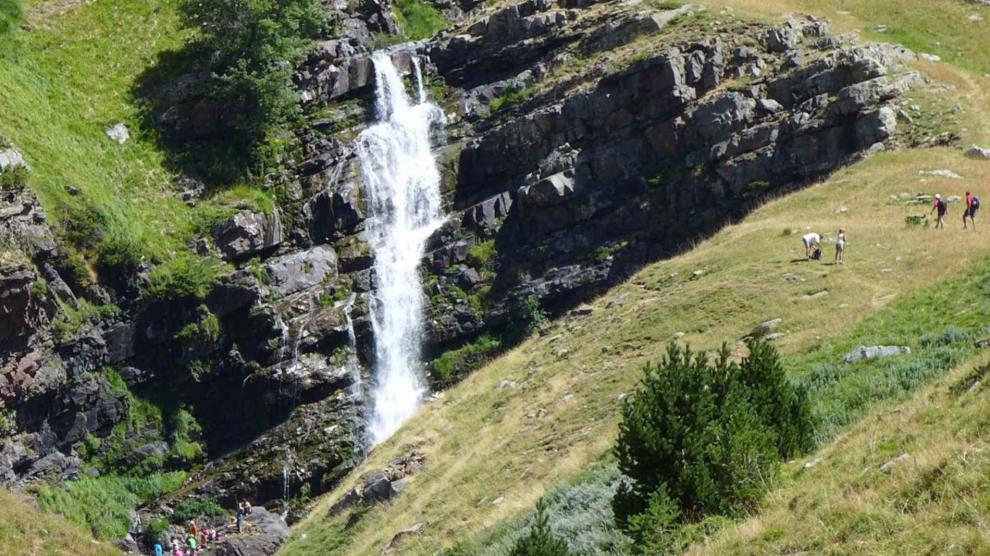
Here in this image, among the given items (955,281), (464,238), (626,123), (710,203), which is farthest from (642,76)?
(955,281)

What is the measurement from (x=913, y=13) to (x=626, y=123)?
23.4 m

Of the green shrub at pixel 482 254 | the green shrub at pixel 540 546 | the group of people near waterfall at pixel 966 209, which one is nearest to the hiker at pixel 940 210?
the group of people near waterfall at pixel 966 209

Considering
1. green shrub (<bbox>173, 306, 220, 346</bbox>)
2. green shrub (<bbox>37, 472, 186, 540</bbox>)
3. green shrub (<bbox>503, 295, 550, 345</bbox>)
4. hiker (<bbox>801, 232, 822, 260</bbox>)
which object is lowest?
green shrub (<bbox>37, 472, 186, 540</bbox>)

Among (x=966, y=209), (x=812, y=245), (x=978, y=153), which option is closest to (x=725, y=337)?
(x=812, y=245)

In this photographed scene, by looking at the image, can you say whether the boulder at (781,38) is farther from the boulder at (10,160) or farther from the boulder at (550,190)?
the boulder at (10,160)

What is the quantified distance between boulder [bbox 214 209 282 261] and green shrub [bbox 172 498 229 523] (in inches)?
511

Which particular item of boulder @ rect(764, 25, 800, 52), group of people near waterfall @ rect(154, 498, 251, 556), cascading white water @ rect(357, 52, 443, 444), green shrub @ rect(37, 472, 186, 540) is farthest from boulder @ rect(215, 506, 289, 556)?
boulder @ rect(764, 25, 800, 52)

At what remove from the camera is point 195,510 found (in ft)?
149

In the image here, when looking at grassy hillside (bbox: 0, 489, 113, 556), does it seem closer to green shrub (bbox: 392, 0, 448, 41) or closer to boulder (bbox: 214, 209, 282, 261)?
boulder (bbox: 214, 209, 282, 261)

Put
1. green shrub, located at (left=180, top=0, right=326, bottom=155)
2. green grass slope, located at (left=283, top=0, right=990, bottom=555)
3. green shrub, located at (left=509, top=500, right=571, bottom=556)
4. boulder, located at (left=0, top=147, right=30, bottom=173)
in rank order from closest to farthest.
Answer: green shrub, located at (left=509, top=500, right=571, bottom=556), green grass slope, located at (left=283, top=0, right=990, bottom=555), boulder, located at (left=0, top=147, right=30, bottom=173), green shrub, located at (left=180, top=0, right=326, bottom=155)

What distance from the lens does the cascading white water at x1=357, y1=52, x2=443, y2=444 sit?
4875 cm

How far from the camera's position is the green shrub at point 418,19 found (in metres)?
69.3

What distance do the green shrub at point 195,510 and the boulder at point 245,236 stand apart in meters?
13.0

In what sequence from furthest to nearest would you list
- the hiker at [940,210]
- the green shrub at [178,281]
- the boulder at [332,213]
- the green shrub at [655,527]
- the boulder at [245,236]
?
the boulder at [332,213], the boulder at [245,236], the green shrub at [178,281], the hiker at [940,210], the green shrub at [655,527]
